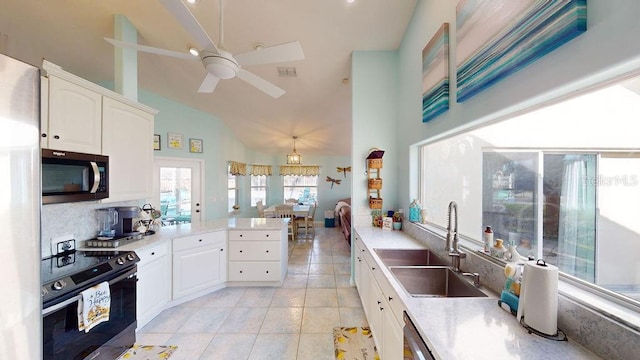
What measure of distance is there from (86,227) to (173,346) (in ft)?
4.74

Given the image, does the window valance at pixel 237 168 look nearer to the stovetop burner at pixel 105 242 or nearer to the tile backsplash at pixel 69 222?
the tile backsplash at pixel 69 222

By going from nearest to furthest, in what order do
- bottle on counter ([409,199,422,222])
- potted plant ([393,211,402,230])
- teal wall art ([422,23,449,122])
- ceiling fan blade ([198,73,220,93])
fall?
teal wall art ([422,23,449,122]), ceiling fan blade ([198,73,220,93]), bottle on counter ([409,199,422,222]), potted plant ([393,211,402,230])

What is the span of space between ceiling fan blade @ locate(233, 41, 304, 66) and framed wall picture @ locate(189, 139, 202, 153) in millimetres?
3188

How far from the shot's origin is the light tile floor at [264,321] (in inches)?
75.2

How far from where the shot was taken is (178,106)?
4.21 m

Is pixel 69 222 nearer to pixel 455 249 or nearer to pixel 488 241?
pixel 455 249

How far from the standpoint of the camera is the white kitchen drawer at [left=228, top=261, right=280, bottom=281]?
2988mm

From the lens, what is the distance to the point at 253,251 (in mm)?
2996

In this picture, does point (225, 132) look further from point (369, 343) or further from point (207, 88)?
point (369, 343)

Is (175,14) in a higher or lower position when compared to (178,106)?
lower

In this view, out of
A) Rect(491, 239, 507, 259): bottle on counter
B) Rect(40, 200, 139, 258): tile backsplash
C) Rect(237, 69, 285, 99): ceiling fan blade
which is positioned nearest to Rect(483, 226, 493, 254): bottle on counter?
Rect(491, 239, 507, 259): bottle on counter

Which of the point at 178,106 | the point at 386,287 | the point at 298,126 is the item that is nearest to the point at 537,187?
the point at 386,287

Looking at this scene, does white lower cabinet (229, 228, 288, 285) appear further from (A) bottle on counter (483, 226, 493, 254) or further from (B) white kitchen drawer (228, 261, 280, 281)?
(A) bottle on counter (483, 226, 493, 254)

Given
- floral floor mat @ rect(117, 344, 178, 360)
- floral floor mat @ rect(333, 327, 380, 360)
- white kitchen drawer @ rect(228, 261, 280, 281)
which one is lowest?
floral floor mat @ rect(117, 344, 178, 360)
